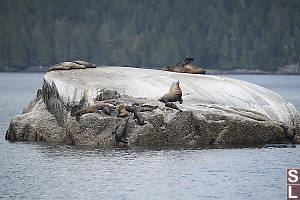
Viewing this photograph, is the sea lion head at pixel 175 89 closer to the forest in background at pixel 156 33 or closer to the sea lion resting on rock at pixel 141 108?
the sea lion resting on rock at pixel 141 108

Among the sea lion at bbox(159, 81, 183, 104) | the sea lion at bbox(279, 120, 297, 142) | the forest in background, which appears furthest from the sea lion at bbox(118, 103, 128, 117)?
the forest in background

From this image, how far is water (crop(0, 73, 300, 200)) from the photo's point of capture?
1533 cm

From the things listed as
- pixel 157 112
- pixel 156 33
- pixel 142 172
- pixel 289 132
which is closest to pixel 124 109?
pixel 157 112

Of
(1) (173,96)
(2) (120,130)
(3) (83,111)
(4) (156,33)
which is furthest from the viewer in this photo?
(4) (156,33)

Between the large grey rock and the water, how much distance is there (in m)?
0.72

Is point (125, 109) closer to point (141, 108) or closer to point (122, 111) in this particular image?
point (122, 111)

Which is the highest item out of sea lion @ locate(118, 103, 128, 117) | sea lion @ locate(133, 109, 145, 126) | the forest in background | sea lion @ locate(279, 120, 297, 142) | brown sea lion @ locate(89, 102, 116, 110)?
the forest in background

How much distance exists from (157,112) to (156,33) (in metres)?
153

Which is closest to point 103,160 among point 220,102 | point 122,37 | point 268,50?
→ point 220,102

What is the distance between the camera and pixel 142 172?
1734cm

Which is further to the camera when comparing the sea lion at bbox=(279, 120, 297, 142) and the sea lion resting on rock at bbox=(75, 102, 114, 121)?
the sea lion at bbox=(279, 120, 297, 142)

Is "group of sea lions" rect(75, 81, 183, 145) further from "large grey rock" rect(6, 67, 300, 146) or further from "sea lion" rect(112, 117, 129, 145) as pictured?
"large grey rock" rect(6, 67, 300, 146)

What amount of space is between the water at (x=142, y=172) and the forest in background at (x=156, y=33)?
13496cm

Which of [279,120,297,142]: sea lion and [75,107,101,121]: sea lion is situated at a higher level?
[75,107,101,121]: sea lion
